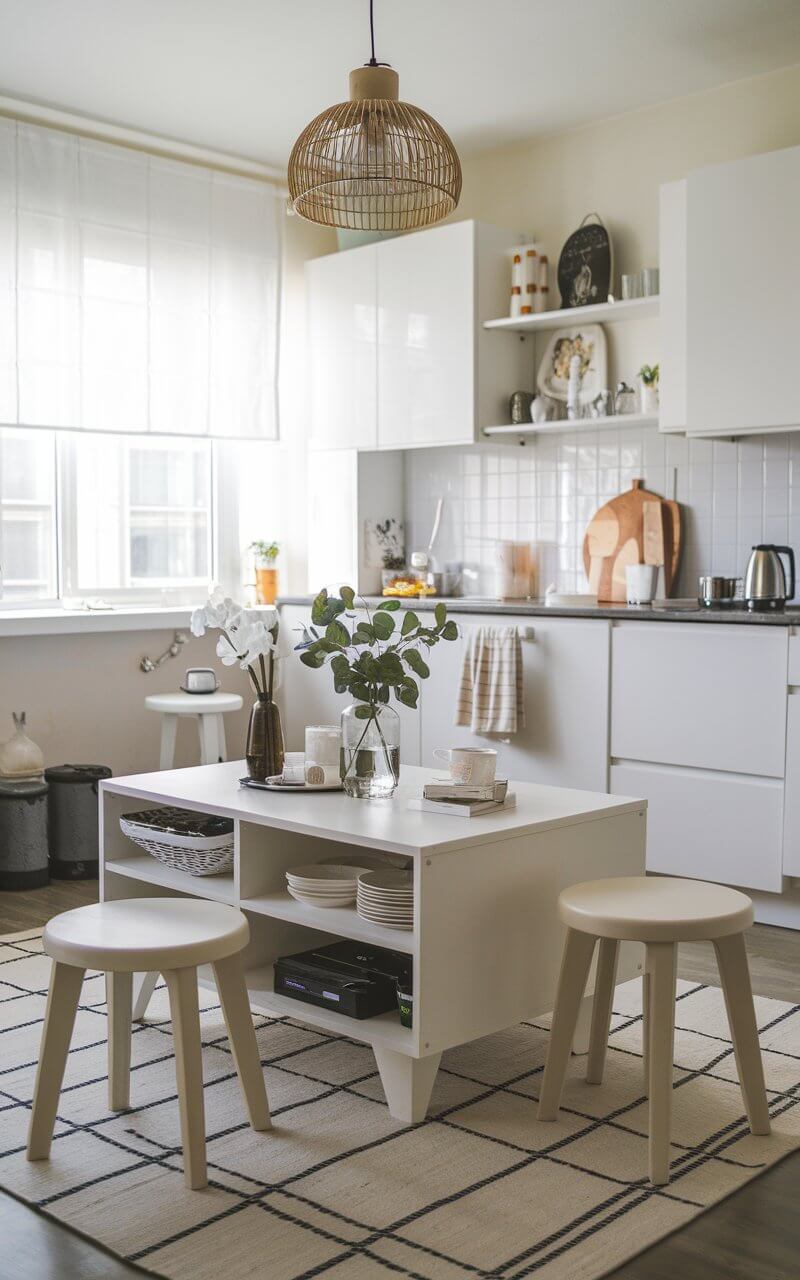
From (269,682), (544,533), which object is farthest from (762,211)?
(269,682)

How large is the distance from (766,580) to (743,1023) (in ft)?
6.59

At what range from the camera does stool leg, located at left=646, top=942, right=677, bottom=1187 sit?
209cm

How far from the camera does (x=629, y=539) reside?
464cm

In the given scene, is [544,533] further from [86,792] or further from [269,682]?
[269,682]

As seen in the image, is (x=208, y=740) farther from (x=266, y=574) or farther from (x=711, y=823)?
(x=711, y=823)

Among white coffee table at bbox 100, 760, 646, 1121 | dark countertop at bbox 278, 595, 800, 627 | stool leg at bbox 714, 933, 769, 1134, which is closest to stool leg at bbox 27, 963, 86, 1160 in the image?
white coffee table at bbox 100, 760, 646, 1121

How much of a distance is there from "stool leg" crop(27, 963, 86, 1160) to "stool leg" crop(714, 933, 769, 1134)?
44.0 inches

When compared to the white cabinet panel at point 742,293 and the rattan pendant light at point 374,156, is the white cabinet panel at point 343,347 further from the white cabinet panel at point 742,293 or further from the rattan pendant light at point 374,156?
the rattan pendant light at point 374,156

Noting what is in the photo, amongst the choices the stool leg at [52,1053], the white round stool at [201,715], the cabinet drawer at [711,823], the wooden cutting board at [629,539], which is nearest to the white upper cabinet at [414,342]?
the wooden cutting board at [629,539]

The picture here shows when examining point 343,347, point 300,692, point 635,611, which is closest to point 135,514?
point 300,692

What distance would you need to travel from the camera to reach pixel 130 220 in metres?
4.88

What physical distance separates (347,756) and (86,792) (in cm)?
187

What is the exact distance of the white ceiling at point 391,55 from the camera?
12.5ft

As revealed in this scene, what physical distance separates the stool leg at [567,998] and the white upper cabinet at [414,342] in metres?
2.88
